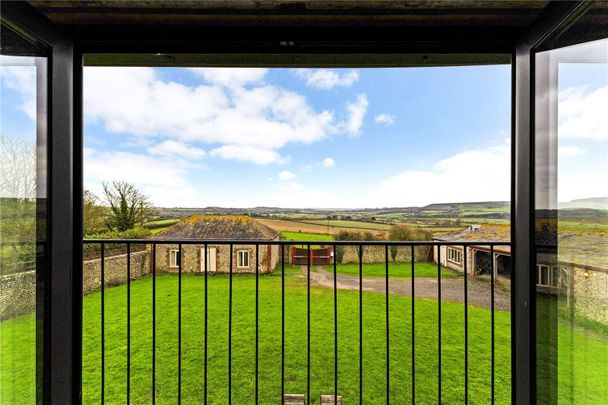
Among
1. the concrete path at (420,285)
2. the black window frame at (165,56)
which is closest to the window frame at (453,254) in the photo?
the concrete path at (420,285)

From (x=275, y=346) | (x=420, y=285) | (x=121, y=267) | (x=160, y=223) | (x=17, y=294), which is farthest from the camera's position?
(x=275, y=346)

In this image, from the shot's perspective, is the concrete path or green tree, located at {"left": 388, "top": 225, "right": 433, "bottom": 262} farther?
the concrete path

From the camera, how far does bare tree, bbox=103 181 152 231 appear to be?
189cm

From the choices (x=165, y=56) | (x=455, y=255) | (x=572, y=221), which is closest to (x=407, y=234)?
(x=455, y=255)

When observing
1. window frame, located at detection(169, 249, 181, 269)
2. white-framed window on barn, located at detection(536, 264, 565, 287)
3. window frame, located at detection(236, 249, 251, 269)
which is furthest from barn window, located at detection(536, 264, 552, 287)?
window frame, located at detection(169, 249, 181, 269)

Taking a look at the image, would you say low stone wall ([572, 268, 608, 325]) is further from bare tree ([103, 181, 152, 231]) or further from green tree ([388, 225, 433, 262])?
bare tree ([103, 181, 152, 231])

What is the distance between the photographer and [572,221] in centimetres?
100

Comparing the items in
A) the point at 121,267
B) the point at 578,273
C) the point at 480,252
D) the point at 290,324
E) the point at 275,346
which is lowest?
the point at 275,346

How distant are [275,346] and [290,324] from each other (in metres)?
0.44

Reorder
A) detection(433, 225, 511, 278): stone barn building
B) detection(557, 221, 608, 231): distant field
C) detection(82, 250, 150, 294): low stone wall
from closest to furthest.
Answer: detection(557, 221, 608, 231): distant field, detection(433, 225, 511, 278): stone barn building, detection(82, 250, 150, 294): low stone wall

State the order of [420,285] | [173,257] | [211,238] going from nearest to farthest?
[211,238]
[173,257]
[420,285]

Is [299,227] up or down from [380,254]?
up

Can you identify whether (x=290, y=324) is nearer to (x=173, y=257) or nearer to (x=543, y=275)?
(x=173, y=257)

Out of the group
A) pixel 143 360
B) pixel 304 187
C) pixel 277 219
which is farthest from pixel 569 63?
pixel 143 360
